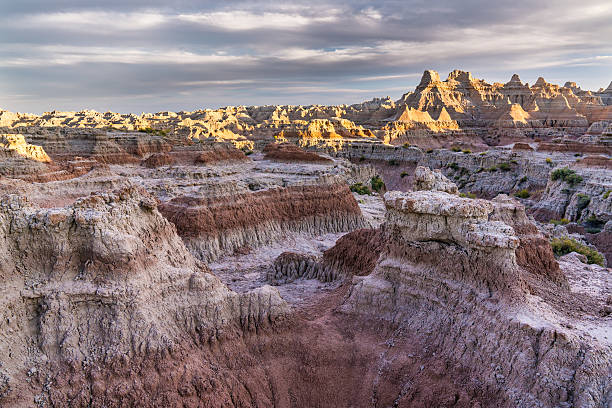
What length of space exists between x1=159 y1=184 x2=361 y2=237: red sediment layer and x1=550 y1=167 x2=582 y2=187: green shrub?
25.6 m

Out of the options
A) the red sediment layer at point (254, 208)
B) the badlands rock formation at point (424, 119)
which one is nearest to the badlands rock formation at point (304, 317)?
the red sediment layer at point (254, 208)

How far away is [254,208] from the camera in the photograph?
3409 cm

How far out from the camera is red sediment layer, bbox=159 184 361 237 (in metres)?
30.2

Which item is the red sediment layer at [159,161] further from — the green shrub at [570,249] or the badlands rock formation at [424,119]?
the green shrub at [570,249]

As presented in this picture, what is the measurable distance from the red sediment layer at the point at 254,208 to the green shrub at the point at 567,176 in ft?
84.1

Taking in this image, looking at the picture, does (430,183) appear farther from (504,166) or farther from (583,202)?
(504,166)

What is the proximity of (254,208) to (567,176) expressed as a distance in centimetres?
3658

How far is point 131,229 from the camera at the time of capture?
12875 millimetres

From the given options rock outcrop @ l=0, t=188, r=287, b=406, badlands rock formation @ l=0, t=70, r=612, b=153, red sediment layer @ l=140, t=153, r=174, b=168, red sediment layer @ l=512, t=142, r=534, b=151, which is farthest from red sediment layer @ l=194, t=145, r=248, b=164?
red sediment layer @ l=512, t=142, r=534, b=151

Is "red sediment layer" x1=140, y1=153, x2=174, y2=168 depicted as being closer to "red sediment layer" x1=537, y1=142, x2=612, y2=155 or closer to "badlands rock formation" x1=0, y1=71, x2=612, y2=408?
"badlands rock formation" x1=0, y1=71, x2=612, y2=408

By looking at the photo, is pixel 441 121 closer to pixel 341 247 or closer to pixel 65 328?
pixel 341 247

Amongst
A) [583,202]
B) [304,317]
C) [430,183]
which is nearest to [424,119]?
[583,202]

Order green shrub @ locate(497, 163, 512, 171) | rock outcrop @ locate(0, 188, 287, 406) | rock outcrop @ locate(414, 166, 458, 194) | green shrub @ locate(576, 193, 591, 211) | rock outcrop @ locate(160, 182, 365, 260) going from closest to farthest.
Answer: rock outcrop @ locate(0, 188, 287, 406)
rock outcrop @ locate(414, 166, 458, 194)
rock outcrop @ locate(160, 182, 365, 260)
green shrub @ locate(576, 193, 591, 211)
green shrub @ locate(497, 163, 512, 171)

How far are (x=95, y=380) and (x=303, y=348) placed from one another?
5762 mm
